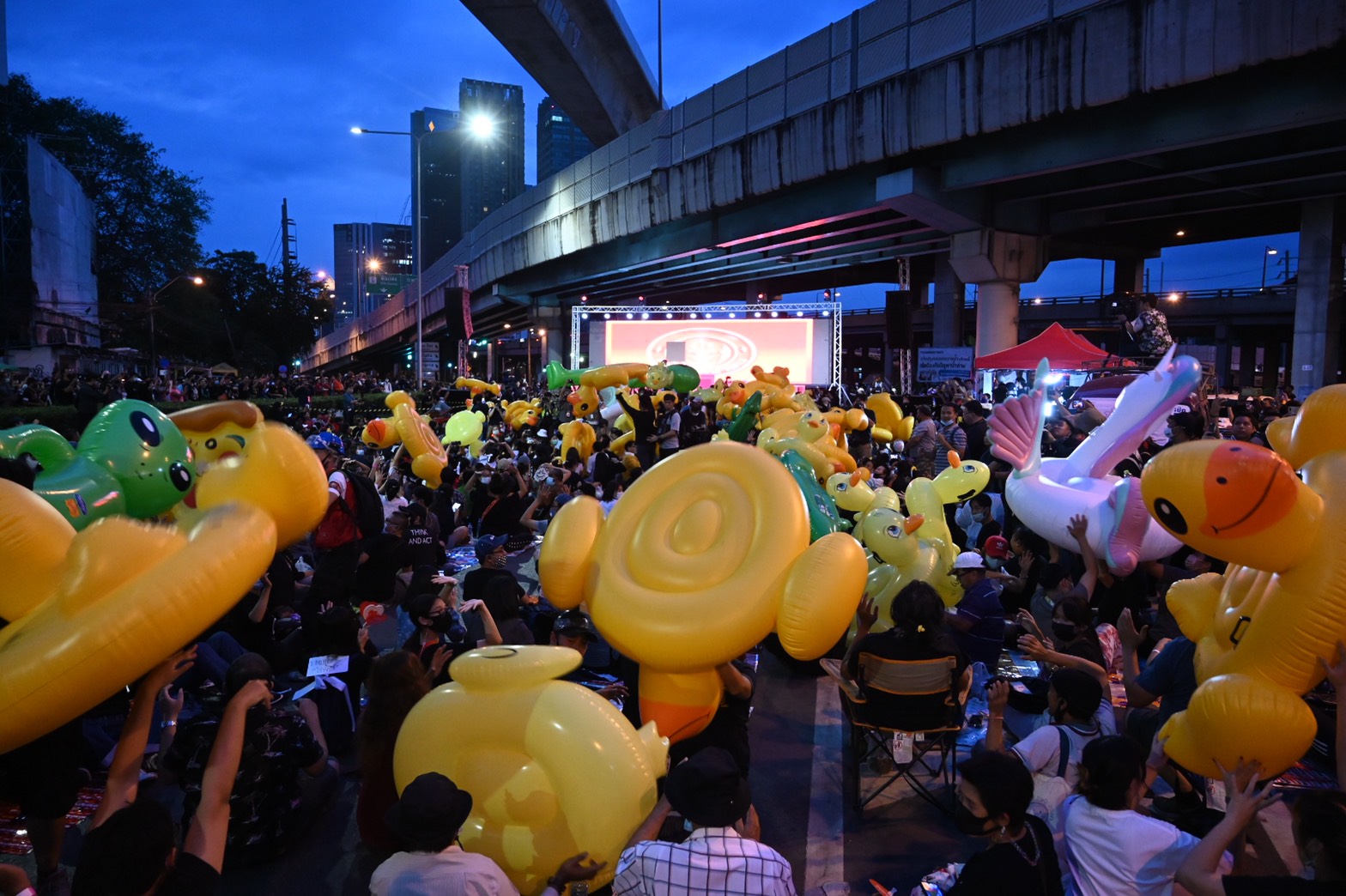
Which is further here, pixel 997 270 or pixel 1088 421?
pixel 997 270

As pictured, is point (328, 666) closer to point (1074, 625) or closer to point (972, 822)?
point (972, 822)

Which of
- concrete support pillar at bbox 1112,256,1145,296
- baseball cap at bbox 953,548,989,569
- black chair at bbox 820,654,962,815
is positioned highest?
concrete support pillar at bbox 1112,256,1145,296

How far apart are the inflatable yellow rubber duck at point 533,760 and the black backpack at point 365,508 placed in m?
Result: 3.53

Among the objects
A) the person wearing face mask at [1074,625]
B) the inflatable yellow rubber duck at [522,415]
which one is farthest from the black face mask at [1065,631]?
the inflatable yellow rubber duck at [522,415]

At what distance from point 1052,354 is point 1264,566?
13210 millimetres

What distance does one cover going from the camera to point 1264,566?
314cm

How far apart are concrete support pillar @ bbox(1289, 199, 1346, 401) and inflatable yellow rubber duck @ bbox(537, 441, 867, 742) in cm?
1987

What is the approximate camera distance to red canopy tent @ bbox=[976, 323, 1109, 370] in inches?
582

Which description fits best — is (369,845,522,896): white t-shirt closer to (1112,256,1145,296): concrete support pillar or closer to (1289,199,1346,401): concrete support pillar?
(1289,199,1346,401): concrete support pillar

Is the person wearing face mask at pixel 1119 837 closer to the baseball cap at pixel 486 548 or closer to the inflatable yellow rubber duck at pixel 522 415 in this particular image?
the baseball cap at pixel 486 548

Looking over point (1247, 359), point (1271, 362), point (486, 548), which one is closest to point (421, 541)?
point (486, 548)

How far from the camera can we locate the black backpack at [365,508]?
21.0 ft

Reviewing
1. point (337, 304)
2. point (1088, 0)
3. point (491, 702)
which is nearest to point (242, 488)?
point (491, 702)

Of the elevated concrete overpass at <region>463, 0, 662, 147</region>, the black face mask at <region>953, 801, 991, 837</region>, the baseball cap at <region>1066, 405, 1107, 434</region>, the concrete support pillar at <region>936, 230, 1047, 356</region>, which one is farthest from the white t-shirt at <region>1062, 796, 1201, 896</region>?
the elevated concrete overpass at <region>463, 0, 662, 147</region>
